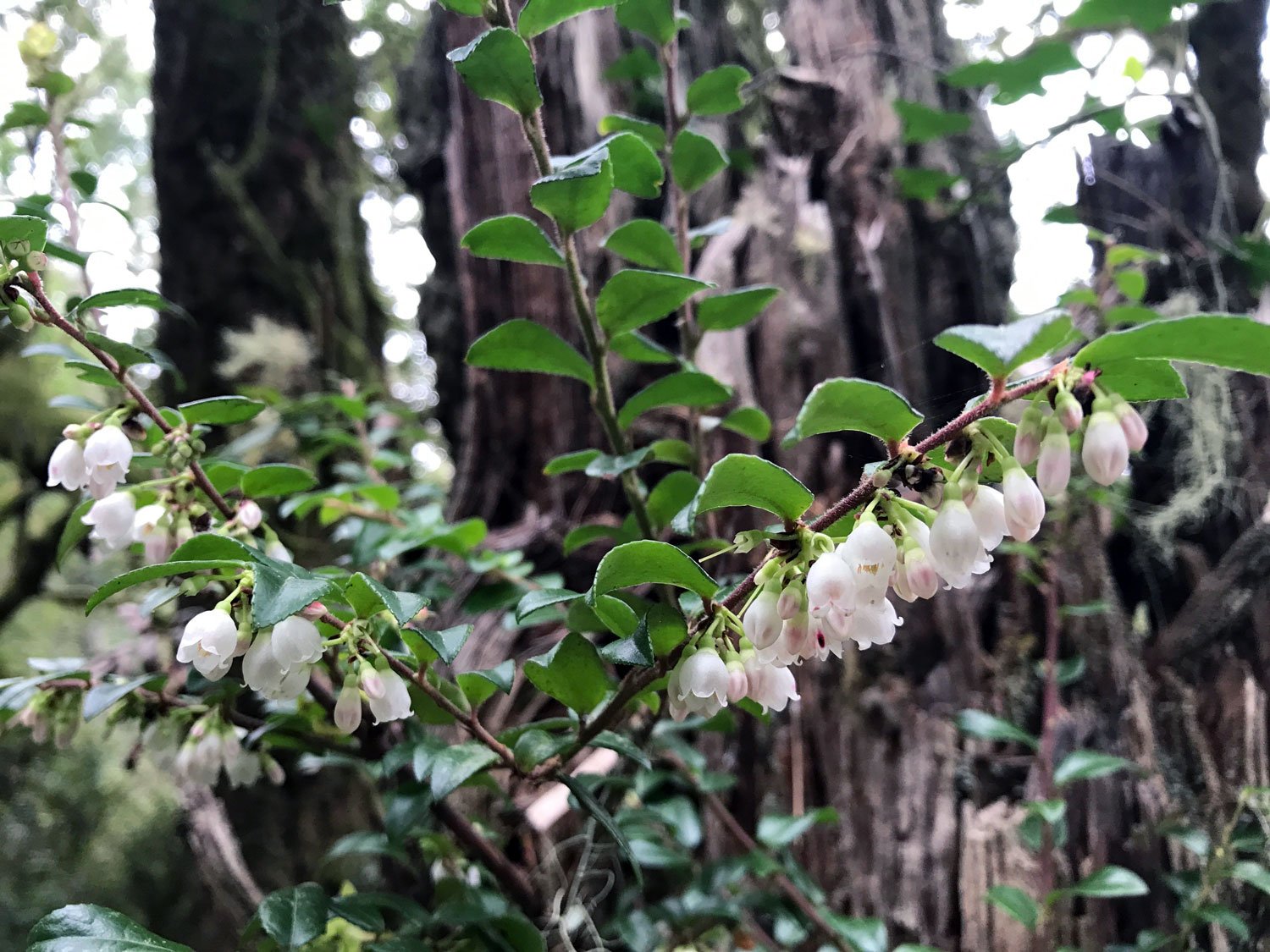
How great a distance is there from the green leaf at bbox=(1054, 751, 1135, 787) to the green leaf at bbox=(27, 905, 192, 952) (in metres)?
1.03

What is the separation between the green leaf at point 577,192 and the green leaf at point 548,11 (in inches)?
5.4

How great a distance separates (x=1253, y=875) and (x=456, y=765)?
3.18ft

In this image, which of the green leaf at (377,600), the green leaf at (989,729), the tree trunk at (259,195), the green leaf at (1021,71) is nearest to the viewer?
the green leaf at (377,600)

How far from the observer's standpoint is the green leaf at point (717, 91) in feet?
3.09

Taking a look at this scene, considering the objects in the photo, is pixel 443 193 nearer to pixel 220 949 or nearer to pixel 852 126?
pixel 852 126

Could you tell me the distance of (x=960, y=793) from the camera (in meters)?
1.20

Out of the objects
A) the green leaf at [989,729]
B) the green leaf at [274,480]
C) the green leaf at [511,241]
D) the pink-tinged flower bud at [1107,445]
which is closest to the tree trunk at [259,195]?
the green leaf at [274,480]

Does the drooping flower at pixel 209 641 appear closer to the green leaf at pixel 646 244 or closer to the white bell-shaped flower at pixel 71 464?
the white bell-shaped flower at pixel 71 464

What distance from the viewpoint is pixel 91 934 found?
55cm

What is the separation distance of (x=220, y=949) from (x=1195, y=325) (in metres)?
2.12

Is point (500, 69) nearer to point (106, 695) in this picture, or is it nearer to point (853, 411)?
point (853, 411)

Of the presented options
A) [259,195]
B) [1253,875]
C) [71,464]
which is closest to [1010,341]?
[71,464]

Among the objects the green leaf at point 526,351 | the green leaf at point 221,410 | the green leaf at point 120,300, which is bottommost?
the green leaf at point 221,410

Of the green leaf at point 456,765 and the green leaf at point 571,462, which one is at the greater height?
the green leaf at point 571,462
